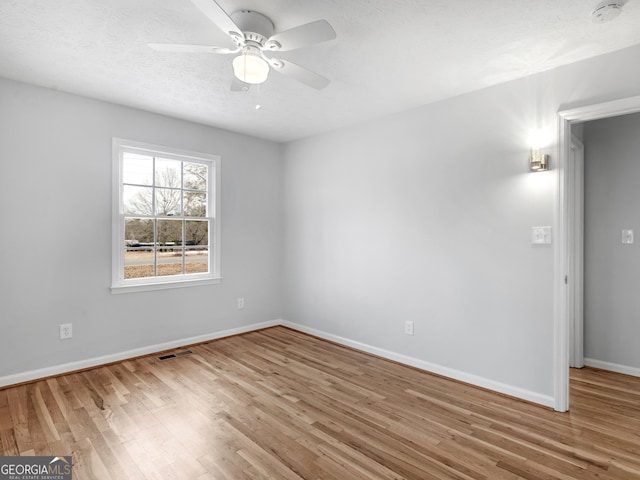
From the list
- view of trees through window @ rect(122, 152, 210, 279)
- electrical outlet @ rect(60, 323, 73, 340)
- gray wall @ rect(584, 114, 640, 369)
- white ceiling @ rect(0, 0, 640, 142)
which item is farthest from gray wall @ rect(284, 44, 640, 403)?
electrical outlet @ rect(60, 323, 73, 340)

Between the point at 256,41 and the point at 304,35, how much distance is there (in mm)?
435

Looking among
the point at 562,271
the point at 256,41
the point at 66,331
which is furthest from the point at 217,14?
the point at 66,331

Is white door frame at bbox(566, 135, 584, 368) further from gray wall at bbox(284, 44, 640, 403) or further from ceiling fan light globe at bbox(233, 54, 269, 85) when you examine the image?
ceiling fan light globe at bbox(233, 54, 269, 85)

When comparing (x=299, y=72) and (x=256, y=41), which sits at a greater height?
(x=256, y=41)

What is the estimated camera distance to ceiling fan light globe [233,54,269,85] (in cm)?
199

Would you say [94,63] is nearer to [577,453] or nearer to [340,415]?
[340,415]

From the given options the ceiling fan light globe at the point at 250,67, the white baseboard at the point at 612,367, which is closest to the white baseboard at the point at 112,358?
the ceiling fan light globe at the point at 250,67

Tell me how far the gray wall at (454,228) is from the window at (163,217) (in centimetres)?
137

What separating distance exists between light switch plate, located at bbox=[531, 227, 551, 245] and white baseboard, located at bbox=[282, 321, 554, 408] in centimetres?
118

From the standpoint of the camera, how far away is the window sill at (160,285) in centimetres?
358

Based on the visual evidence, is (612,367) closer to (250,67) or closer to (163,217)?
(250,67)

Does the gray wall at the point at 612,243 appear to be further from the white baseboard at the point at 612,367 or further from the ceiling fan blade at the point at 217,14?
the ceiling fan blade at the point at 217,14

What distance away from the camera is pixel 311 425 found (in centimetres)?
241

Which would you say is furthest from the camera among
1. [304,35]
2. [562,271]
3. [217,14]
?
[562,271]
